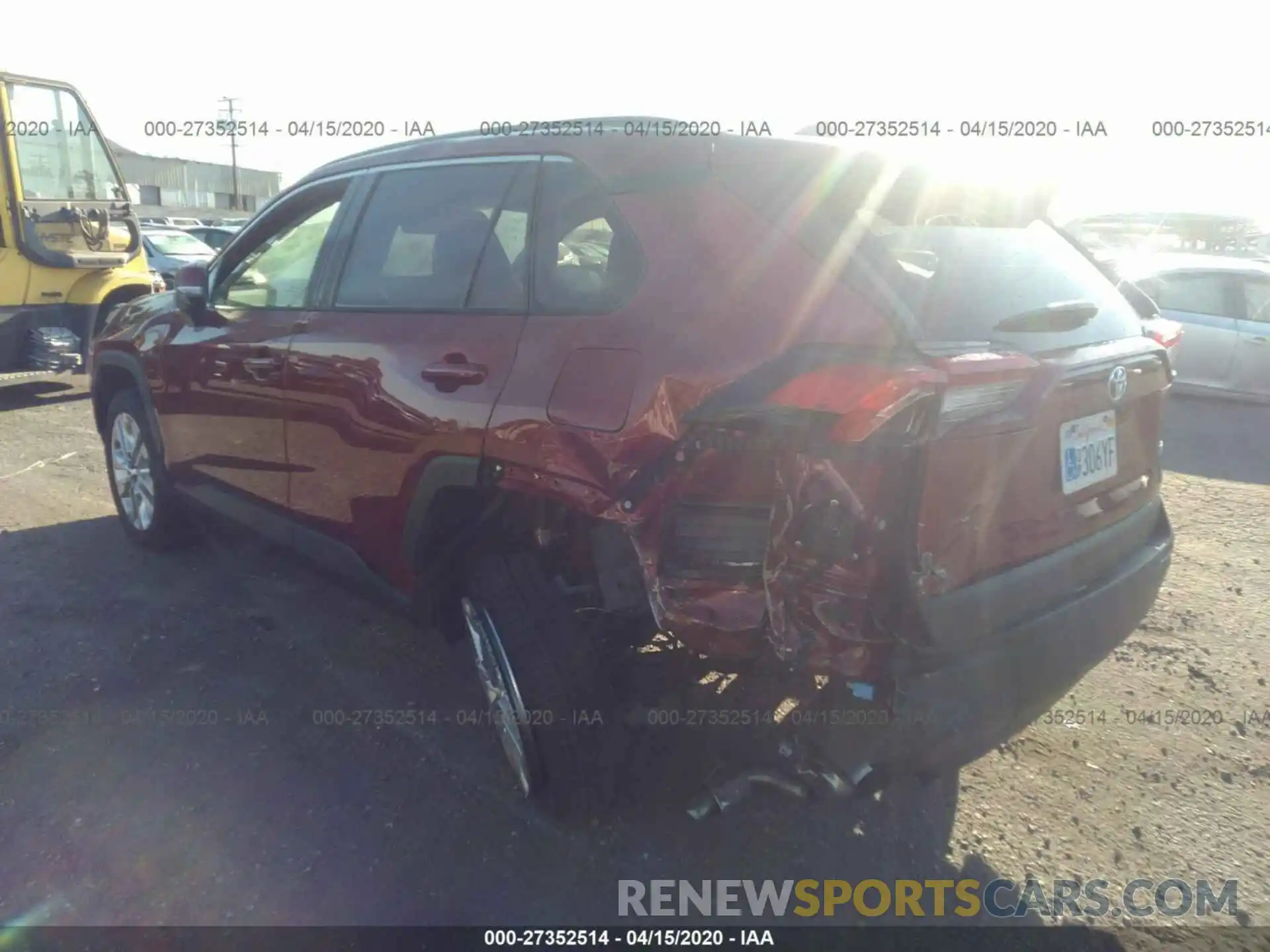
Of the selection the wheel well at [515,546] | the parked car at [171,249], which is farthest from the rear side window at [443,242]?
the parked car at [171,249]

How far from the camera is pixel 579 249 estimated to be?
2.84 m

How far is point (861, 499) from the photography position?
213 centimetres

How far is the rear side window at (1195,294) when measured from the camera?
9.27 m

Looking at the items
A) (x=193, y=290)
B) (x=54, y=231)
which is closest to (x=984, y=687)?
(x=193, y=290)

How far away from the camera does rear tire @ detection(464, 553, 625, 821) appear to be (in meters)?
2.68

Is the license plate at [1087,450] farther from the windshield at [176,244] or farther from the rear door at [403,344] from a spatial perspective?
the windshield at [176,244]

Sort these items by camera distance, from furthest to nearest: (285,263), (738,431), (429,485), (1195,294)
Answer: (1195,294) < (285,263) < (429,485) < (738,431)

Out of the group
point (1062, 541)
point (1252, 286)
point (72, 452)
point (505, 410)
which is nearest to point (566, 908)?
Result: point (505, 410)

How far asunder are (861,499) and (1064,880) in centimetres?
136

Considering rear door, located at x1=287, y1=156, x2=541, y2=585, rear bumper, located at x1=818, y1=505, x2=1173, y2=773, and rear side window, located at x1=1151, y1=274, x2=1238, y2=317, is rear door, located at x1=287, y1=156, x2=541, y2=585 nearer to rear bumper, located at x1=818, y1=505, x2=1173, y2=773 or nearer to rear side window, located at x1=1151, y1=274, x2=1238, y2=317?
rear bumper, located at x1=818, y1=505, x2=1173, y2=773

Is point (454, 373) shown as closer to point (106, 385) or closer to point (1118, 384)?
point (1118, 384)

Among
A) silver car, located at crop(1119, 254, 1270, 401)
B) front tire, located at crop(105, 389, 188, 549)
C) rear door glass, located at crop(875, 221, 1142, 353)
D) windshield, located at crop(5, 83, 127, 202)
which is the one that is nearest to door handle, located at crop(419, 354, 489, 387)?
rear door glass, located at crop(875, 221, 1142, 353)

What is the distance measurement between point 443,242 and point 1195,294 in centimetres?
870

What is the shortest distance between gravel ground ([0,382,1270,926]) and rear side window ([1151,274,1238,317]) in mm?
5856
